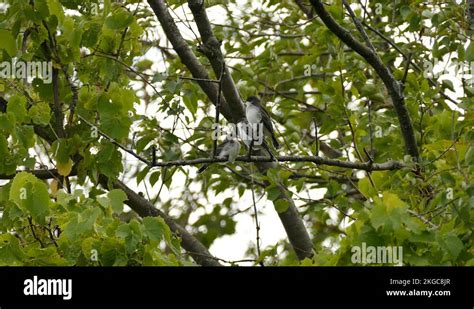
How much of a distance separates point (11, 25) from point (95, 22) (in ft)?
1.72

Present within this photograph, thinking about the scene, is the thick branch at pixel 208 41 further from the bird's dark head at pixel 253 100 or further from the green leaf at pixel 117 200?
the green leaf at pixel 117 200

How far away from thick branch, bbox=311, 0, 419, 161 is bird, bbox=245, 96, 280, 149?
119 centimetres

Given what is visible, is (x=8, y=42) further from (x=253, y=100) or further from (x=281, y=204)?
(x=253, y=100)

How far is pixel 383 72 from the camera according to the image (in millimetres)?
6570

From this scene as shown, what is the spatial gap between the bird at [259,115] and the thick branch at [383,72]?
3.90 feet

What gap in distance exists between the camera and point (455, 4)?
7.01 meters

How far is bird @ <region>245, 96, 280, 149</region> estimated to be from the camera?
7578mm

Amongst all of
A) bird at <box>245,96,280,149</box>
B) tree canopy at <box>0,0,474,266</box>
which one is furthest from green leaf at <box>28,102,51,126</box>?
bird at <box>245,96,280,149</box>

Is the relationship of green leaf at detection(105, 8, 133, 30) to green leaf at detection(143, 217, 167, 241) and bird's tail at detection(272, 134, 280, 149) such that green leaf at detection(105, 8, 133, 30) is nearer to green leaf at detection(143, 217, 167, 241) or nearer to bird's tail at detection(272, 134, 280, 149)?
bird's tail at detection(272, 134, 280, 149)

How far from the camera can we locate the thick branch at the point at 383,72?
254 inches

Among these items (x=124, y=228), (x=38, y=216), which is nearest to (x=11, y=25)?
(x=38, y=216)

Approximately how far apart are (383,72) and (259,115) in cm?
133

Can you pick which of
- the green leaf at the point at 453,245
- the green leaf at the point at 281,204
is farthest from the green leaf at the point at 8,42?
the green leaf at the point at 453,245

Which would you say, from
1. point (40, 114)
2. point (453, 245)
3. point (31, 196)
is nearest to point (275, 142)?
point (40, 114)
